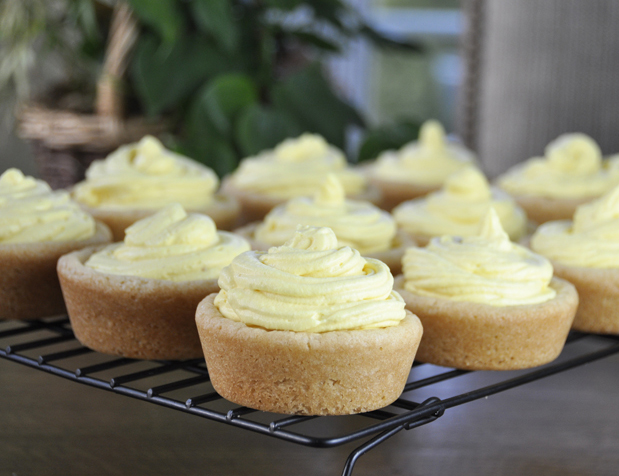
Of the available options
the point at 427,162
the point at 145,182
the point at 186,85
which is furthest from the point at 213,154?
the point at 145,182

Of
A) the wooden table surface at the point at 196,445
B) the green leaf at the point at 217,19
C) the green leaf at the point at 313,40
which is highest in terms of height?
the green leaf at the point at 217,19

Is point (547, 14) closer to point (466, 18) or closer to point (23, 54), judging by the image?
point (466, 18)

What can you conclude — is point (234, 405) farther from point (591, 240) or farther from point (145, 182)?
point (591, 240)

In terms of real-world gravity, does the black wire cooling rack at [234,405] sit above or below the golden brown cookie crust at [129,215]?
below

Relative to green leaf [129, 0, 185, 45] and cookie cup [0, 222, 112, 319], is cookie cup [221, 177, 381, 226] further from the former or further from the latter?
green leaf [129, 0, 185, 45]

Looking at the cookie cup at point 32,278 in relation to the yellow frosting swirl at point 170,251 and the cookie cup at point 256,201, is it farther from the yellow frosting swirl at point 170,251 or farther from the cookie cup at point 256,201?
the cookie cup at point 256,201

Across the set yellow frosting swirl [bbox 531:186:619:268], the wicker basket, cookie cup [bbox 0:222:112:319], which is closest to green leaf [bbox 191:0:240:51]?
the wicker basket

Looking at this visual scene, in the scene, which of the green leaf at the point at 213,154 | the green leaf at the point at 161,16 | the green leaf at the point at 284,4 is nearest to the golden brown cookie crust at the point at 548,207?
the green leaf at the point at 213,154
